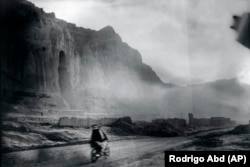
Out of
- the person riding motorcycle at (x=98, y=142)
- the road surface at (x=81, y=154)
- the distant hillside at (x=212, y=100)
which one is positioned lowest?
the road surface at (x=81, y=154)

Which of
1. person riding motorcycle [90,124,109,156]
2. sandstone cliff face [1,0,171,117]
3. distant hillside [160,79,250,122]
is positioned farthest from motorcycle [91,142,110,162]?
sandstone cliff face [1,0,171,117]

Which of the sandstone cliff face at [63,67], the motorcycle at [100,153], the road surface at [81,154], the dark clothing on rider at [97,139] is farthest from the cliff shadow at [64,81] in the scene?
the motorcycle at [100,153]

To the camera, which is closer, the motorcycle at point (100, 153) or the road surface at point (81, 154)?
the road surface at point (81, 154)

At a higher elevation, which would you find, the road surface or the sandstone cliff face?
the sandstone cliff face

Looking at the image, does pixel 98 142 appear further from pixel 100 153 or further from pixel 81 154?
pixel 81 154

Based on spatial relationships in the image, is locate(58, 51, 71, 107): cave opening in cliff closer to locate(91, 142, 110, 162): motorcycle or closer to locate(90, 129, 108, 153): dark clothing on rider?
locate(90, 129, 108, 153): dark clothing on rider

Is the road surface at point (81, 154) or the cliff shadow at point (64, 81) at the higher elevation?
the cliff shadow at point (64, 81)

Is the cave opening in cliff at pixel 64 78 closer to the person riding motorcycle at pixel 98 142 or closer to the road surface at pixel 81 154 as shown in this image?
the road surface at pixel 81 154

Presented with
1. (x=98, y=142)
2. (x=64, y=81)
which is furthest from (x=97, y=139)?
(x=64, y=81)
